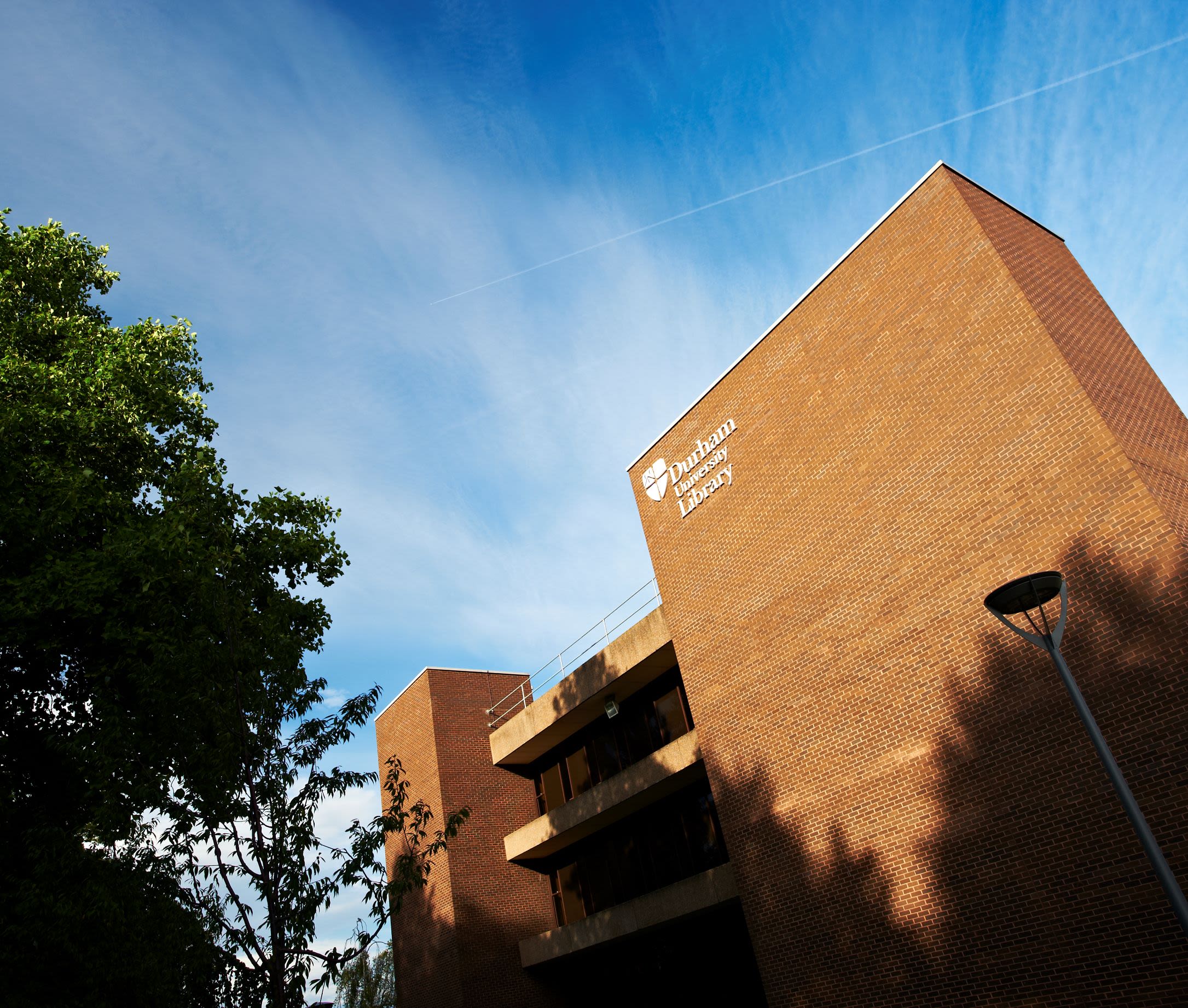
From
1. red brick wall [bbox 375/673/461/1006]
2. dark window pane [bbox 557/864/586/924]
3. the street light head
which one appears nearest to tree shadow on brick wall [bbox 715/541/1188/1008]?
the street light head

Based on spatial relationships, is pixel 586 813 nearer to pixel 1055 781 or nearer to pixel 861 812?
pixel 861 812

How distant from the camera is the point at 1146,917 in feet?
35.6

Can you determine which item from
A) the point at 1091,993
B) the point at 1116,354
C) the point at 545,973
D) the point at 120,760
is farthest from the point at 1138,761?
the point at 545,973

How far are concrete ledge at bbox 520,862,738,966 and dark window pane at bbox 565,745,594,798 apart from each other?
3.60 meters

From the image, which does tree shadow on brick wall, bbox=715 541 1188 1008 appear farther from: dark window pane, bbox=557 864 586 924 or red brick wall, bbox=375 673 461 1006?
red brick wall, bbox=375 673 461 1006

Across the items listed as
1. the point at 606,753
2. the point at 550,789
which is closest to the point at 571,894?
the point at 550,789

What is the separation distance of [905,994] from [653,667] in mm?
9153

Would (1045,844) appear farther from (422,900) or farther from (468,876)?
(422,900)

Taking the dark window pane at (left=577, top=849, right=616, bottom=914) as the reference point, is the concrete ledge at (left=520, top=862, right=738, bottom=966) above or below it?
below

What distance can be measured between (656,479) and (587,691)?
19.4ft

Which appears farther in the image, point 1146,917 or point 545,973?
point 545,973

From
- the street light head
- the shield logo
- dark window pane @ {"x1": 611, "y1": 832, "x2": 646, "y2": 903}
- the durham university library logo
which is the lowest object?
the street light head

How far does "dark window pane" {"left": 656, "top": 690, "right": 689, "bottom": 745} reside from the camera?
20.8 metres

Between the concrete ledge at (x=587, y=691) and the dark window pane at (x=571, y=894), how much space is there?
3.45 meters
